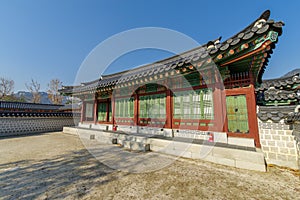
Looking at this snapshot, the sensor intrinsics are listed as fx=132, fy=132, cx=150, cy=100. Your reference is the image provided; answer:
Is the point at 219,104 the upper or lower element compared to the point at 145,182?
upper

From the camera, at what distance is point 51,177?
10.9 ft

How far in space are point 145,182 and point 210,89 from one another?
413 cm

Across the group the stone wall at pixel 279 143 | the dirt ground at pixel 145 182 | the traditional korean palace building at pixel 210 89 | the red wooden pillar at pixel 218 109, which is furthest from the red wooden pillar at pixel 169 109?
the stone wall at pixel 279 143

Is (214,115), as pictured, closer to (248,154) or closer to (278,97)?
(248,154)

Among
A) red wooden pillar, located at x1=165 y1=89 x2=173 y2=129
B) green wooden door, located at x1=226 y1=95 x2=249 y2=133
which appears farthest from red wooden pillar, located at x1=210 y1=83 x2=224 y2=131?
red wooden pillar, located at x1=165 y1=89 x2=173 y2=129

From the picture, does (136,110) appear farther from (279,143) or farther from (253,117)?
(279,143)

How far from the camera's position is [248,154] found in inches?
145

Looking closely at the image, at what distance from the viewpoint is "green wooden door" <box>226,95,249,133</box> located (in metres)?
4.65

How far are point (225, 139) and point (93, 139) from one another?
7268 millimetres

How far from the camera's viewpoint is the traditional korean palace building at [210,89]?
12.4ft

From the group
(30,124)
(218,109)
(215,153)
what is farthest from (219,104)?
(30,124)

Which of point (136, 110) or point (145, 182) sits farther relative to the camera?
point (136, 110)

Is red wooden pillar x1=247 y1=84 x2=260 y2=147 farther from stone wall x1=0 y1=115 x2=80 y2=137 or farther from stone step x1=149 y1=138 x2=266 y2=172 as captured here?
stone wall x1=0 y1=115 x2=80 y2=137

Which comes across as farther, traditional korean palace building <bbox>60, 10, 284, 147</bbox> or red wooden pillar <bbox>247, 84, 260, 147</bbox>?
red wooden pillar <bbox>247, 84, 260, 147</bbox>
